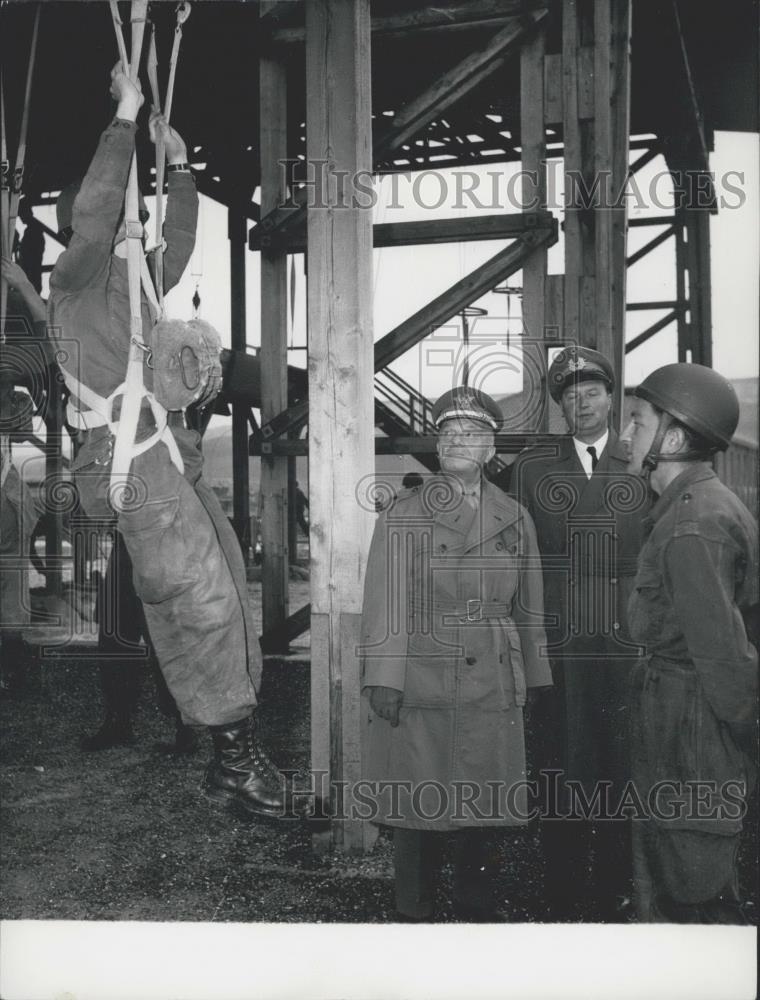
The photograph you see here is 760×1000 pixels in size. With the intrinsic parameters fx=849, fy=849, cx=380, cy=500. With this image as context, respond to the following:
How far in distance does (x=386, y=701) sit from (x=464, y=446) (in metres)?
0.86

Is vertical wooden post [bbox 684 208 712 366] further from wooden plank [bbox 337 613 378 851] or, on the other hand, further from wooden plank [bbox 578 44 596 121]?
wooden plank [bbox 337 613 378 851]

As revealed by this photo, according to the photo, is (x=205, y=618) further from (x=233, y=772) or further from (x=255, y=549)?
(x=255, y=549)

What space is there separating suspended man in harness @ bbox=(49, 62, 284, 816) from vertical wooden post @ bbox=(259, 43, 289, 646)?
Answer: 1317 mm

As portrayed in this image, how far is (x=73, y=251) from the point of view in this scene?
2.82 meters

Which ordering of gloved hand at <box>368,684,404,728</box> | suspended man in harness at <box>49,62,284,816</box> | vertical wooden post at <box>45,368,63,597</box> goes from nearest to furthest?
gloved hand at <box>368,684,404,728</box>
suspended man in harness at <box>49,62,284,816</box>
vertical wooden post at <box>45,368,63,597</box>

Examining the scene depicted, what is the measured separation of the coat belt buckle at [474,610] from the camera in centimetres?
278

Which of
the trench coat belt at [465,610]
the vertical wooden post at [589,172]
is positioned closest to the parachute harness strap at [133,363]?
the trench coat belt at [465,610]

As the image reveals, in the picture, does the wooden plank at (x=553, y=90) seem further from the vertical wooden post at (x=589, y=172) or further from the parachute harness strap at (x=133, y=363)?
the parachute harness strap at (x=133, y=363)

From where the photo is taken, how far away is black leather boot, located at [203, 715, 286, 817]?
315cm

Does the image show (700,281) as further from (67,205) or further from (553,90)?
(67,205)

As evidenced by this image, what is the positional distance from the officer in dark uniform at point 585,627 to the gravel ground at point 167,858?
18 centimetres

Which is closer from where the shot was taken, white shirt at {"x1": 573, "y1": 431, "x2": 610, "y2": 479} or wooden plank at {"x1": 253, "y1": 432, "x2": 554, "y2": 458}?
white shirt at {"x1": 573, "y1": 431, "x2": 610, "y2": 479}

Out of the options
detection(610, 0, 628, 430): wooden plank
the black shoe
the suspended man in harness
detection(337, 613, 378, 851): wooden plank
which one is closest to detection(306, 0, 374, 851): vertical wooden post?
detection(337, 613, 378, 851): wooden plank

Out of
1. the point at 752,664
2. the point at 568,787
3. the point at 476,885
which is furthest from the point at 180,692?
the point at 752,664
